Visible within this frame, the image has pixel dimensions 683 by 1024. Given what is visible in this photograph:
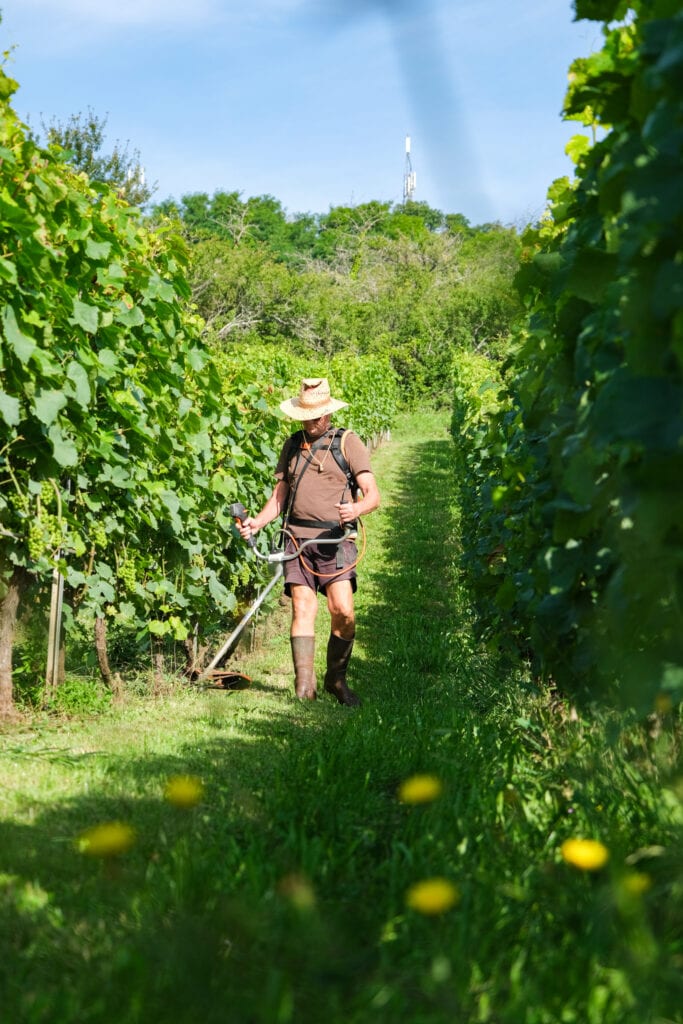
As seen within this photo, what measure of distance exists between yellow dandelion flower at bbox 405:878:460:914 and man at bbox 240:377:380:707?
3679mm

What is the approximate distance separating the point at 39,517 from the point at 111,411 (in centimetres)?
69

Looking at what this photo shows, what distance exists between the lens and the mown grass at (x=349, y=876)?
67.3 inches

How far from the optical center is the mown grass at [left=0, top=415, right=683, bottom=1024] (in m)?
1.71

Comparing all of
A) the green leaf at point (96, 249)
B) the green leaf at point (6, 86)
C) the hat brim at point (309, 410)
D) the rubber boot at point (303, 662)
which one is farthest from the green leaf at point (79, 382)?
the rubber boot at point (303, 662)

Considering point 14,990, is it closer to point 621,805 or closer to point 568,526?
point 621,805

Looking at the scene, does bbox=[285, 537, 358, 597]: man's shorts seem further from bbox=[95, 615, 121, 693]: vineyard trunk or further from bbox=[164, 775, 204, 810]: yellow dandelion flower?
bbox=[164, 775, 204, 810]: yellow dandelion flower

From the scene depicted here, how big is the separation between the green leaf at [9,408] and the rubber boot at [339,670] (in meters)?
2.47

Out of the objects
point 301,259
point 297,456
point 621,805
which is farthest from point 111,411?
point 301,259

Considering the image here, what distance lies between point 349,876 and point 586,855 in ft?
1.80

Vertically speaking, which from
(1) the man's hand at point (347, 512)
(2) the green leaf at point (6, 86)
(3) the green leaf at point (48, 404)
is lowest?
(1) the man's hand at point (347, 512)

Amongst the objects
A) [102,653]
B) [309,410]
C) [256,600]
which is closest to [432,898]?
[102,653]

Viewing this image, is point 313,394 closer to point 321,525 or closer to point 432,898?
point 321,525

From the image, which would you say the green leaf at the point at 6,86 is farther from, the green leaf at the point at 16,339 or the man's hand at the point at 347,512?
the man's hand at the point at 347,512

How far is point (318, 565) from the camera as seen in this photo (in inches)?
226
